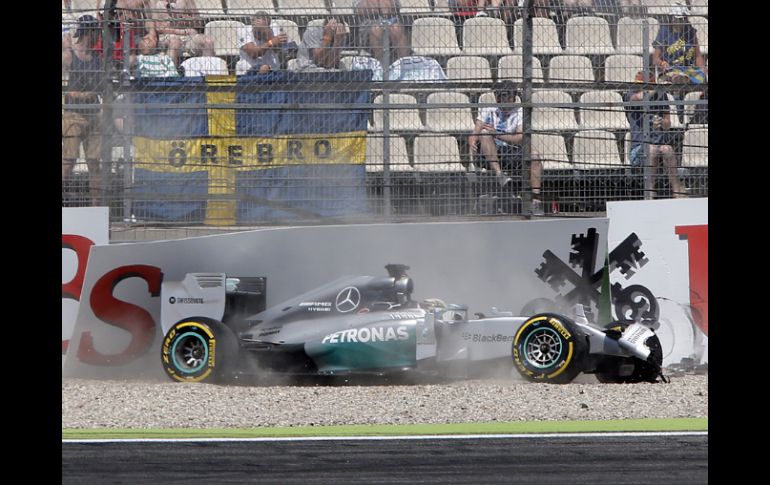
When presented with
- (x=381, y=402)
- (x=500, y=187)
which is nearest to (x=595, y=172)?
(x=500, y=187)

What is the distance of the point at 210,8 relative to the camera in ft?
30.9

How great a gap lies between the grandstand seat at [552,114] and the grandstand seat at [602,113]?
0.09m

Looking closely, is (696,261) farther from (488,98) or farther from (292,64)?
(292,64)

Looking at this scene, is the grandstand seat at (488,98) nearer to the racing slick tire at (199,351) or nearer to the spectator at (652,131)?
the spectator at (652,131)

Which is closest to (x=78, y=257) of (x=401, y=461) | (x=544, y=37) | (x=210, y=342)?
(x=210, y=342)

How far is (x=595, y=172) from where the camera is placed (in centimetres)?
940

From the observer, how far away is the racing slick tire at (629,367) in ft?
28.7

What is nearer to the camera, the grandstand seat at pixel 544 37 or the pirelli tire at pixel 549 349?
the pirelli tire at pixel 549 349

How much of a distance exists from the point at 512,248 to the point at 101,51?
3858 millimetres

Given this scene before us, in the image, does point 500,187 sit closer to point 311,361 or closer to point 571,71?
point 571,71

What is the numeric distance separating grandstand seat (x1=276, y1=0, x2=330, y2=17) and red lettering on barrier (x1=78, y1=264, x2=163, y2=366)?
247cm

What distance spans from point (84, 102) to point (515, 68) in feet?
12.0

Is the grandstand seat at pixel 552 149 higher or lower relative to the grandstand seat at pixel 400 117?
lower

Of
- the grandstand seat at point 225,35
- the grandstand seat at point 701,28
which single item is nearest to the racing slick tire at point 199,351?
the grandstand seat at point 225,35
